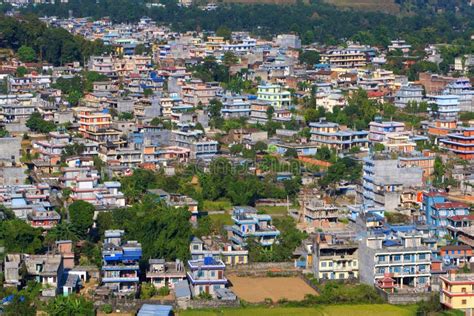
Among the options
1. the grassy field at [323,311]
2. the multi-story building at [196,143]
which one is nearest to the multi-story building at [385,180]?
the multi-story building at [196,143]

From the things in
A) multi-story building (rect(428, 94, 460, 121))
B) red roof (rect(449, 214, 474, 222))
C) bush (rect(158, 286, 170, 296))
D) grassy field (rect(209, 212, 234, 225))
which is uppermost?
multi-story building (rect(428, 94, 460, 121))

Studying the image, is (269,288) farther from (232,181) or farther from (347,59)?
(347,59)

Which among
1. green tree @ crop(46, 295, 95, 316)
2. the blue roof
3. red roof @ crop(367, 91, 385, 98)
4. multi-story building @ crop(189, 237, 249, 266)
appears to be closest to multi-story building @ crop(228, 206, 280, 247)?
multi-story building @ crop(189, 237, 249, 266)

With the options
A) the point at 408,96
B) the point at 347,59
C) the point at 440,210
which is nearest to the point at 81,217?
the point at 440,210

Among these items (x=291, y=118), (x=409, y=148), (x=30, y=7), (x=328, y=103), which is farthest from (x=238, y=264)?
(x=30, y=7)

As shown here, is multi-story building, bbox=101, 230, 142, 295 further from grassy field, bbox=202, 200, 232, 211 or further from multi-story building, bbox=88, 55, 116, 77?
multi-story building, bbox=88, 55, 116, 77

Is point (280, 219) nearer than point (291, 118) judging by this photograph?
Yes

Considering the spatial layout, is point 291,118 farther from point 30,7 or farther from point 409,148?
point 30,7
